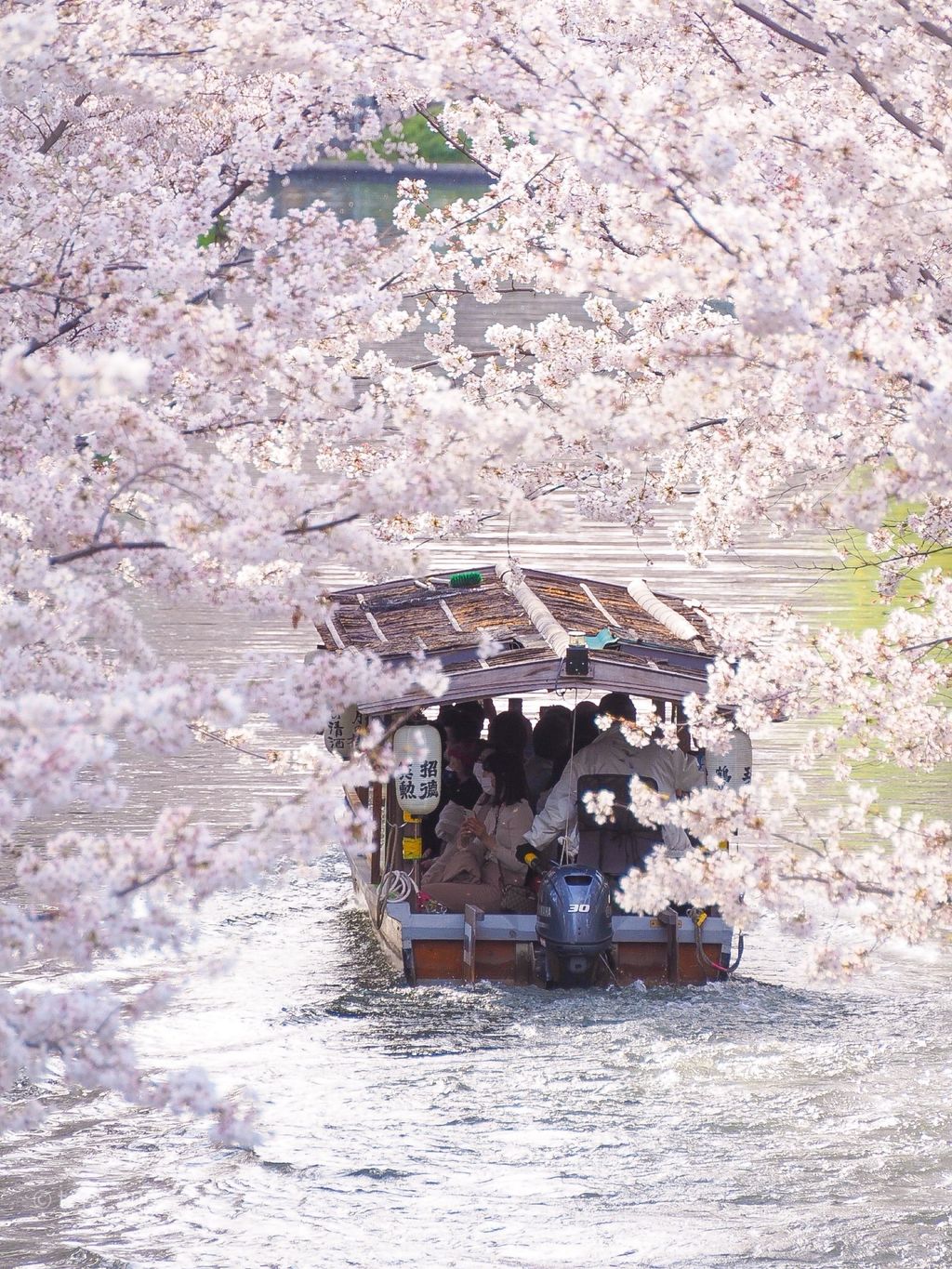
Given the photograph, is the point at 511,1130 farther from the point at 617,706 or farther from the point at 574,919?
the point at 617,706

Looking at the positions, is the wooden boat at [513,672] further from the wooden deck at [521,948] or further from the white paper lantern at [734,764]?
the white paper lantern at [734,764]

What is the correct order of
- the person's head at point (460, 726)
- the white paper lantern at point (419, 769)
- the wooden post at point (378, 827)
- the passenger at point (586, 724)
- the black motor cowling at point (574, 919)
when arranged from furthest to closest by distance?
1. the person's head at point (460, 726)
2. the wooden post at point (378, 827)
3. the passenger at point (586, 724)
4. the white paper lantern at point (419, 769)
5. the black motor cowling at point (574, 919)

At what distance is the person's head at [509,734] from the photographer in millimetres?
12031

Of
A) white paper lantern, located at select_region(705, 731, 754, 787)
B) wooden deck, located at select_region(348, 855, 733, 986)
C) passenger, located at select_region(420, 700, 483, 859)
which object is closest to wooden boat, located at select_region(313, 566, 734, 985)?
wooden deck, located at select_region(348, 855, 733, 986)

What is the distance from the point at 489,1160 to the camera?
31.1 feet

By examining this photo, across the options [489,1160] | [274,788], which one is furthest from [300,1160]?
[274,788]

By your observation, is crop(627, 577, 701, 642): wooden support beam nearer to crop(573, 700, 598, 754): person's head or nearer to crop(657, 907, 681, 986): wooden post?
crop(573, 700, 598, 754): person's head

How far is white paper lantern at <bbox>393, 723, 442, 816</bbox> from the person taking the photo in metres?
11.2

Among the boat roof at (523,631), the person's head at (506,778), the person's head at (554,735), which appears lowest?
the person's head at (506,778)

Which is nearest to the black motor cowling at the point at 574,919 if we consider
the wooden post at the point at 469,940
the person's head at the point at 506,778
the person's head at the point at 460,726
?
the wooden post at the point at 469,940

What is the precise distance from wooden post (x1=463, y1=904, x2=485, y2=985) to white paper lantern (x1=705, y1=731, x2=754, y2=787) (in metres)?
1.66

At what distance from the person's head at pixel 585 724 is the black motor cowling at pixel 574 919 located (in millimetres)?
1315

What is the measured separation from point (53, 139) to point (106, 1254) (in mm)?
6684

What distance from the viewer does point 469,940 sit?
11.4 metres
